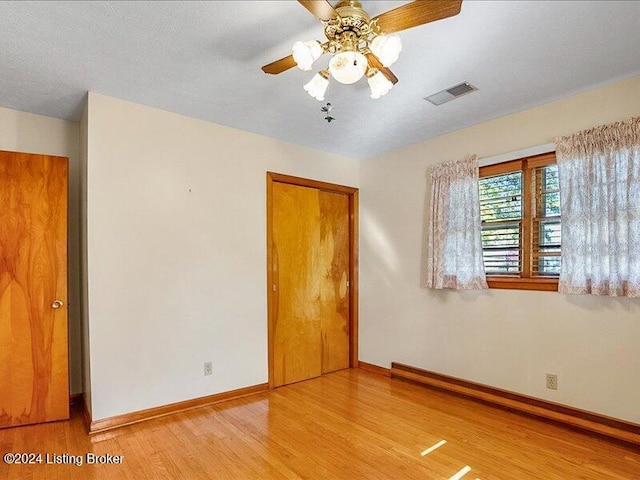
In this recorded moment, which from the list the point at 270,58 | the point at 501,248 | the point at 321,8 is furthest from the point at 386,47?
the point at 501,248

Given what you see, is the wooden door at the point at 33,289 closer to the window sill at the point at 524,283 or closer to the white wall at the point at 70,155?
the white wall at the point at 70,155

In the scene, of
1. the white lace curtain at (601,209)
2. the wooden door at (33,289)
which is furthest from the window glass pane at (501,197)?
the wooden door at (33,289)

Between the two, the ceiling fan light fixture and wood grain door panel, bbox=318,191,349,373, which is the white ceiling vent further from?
wood grain door panel, bbox=318,191,349,373

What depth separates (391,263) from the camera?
4039mm

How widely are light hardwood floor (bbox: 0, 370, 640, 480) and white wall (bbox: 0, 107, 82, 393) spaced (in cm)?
59

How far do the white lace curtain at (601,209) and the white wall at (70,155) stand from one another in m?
4.06

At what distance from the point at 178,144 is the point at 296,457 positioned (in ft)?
8.50

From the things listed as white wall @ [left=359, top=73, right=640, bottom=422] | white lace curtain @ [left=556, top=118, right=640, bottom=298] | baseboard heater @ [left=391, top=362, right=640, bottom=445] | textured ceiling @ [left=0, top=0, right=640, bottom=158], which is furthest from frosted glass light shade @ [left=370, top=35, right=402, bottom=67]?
baseboard heater @ [left=391, top=362, right=640, bottom=445]

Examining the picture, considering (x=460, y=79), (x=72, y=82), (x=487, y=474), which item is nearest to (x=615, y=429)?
(x=487, y=474)

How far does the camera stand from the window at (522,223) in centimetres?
289

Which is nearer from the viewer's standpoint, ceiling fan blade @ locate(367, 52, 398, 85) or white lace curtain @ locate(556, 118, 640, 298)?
ceiling fan blade @ locate(367, 52, 398, 85)

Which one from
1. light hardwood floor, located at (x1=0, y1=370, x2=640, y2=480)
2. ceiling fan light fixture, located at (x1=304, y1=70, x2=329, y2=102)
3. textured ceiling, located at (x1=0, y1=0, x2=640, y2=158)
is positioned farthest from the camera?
light hardwood floor, located at (x1=0, y1=370, x2=640, y2=480)

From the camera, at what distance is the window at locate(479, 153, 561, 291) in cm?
289

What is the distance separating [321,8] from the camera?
1513 millimetres
